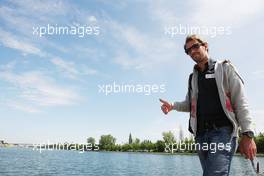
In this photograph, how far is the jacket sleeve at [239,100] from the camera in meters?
4.86

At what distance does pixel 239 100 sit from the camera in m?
5.01

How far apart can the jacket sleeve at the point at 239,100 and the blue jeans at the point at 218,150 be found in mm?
220

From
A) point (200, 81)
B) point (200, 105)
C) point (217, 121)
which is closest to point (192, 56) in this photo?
point (200, 81)

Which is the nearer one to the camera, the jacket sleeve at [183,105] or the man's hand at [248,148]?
the man's hand at [248,148]

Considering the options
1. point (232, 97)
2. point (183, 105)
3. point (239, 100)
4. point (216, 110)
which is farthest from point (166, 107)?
point (239, 100)

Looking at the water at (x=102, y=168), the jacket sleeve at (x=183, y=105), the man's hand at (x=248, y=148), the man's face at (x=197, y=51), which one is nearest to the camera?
the man's hand at (x=248, y=148)

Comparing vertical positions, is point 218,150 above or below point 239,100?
below

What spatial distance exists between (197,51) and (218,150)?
5.10 ft

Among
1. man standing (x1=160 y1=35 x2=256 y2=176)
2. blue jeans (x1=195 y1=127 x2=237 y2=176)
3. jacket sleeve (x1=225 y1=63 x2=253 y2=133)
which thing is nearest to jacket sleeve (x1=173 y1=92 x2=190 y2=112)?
man standing (x1=160 y1=35 x2=256 y2=176)

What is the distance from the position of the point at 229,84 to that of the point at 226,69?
229mm

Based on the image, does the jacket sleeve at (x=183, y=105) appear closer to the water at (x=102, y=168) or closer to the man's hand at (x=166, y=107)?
the man's hand at (x=166, y=107)

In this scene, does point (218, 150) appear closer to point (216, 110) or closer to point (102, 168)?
point (216, 110)

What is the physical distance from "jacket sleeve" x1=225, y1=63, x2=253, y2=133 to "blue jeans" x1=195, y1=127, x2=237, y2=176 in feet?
0.72

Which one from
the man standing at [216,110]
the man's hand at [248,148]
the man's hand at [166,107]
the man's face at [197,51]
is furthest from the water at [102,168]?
the man's hand at [248,148]
